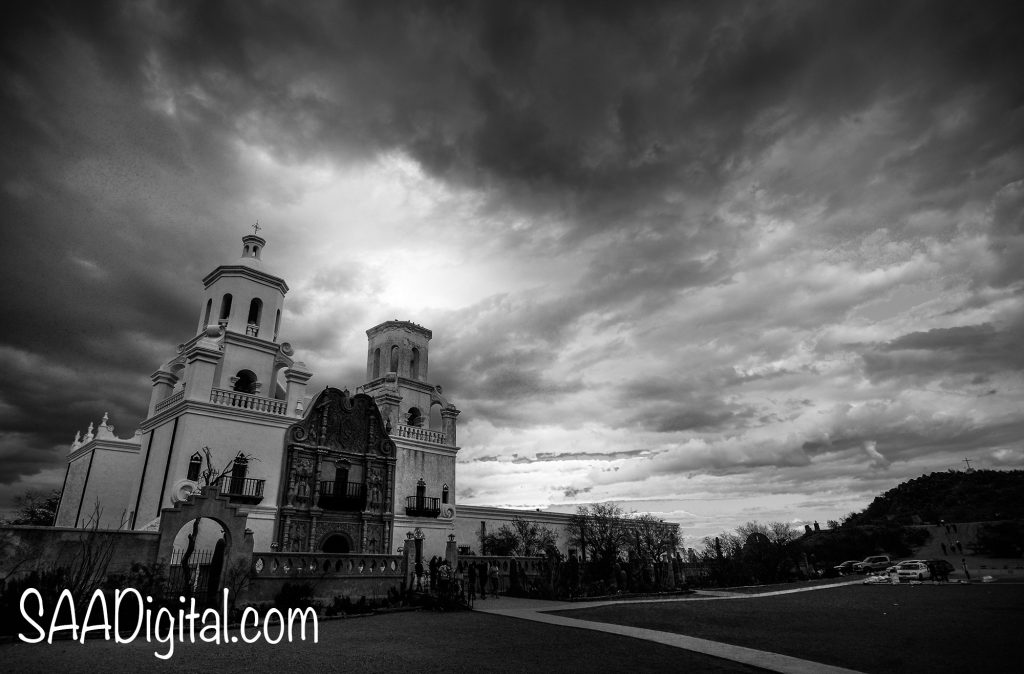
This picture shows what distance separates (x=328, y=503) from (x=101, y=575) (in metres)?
14.4

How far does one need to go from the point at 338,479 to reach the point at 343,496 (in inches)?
45.7

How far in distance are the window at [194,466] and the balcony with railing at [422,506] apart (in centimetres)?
1243

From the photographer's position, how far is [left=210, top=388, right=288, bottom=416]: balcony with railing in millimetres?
28234

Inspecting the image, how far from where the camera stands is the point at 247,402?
29.2m

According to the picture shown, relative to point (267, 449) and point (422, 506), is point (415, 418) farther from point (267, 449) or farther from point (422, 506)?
point (267, 449)

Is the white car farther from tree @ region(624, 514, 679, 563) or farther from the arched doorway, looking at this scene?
the arched doorway

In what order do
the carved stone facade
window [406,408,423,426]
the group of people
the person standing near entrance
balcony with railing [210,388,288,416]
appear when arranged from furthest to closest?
window [406,408,423,426], the carved stone facade, balcony with railing [210,388,288,416], the person standing near entrance, the group of people

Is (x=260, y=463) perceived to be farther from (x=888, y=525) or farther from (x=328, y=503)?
(x=888, y=525)

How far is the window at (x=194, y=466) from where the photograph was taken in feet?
85.3

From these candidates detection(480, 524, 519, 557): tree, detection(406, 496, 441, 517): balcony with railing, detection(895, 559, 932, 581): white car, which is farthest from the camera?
detection(480, 524, 519, 557): tree

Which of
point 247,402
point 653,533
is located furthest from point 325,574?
point 653,533

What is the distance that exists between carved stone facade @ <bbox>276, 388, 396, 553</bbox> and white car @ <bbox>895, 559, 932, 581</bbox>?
30.2 meters

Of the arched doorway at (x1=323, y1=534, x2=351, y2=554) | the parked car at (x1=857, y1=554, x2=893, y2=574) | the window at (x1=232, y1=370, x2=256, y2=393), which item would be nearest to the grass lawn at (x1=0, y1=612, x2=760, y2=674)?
the arched doorway at (x1=323, y1=534, x2=351, y2=554)

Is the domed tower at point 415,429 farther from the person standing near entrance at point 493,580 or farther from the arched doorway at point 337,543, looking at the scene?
the person standing near entrance at point 493,580
